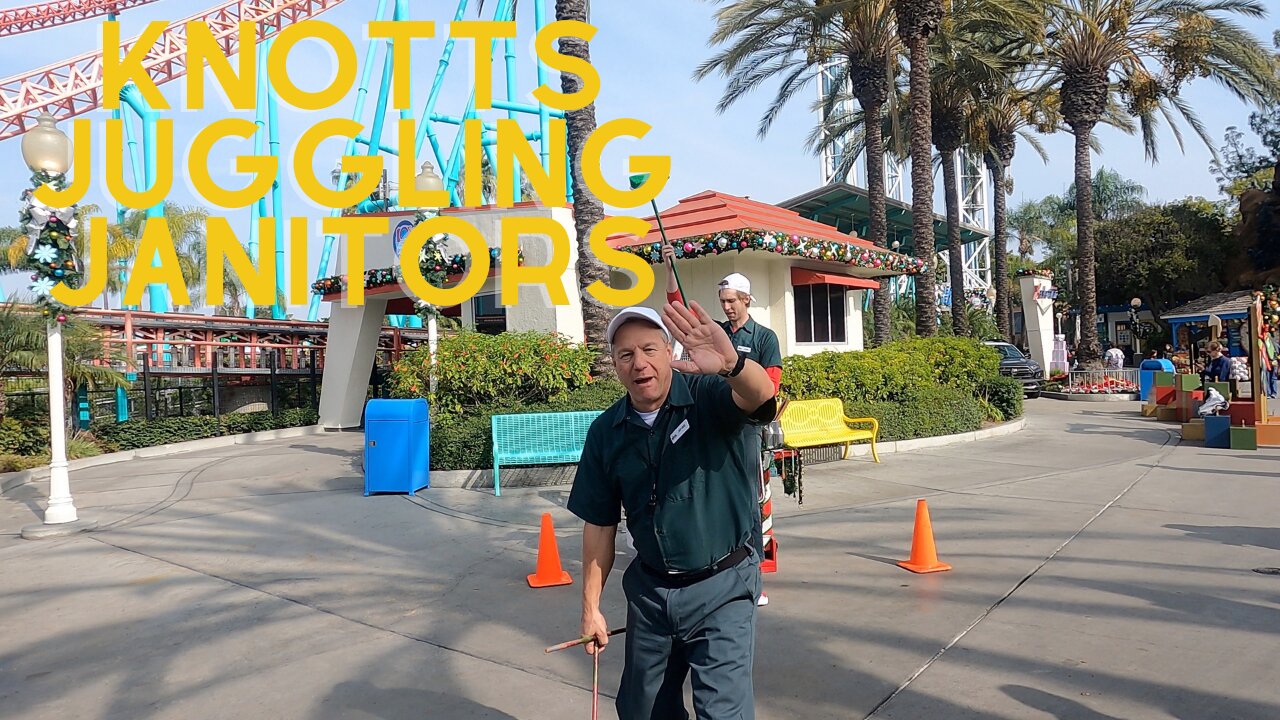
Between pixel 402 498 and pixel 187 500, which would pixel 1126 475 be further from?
pixel 187 500

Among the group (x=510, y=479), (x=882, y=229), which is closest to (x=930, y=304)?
(x=882, y=229)

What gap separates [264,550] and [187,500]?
3.49 meters

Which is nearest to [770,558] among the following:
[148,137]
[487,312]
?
[487,312]

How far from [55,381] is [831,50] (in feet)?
56.9

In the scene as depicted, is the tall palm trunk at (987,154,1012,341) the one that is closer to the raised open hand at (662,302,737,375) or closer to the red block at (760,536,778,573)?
the red block at (760,536,778,573)

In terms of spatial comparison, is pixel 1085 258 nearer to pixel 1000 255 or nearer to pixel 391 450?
pixel 1000 255

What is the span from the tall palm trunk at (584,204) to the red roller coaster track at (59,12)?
42508mm

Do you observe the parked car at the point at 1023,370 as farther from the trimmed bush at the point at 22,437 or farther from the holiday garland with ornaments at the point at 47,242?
the trimmed bush at the point at 22,437

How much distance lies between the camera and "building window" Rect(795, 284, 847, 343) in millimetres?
15266

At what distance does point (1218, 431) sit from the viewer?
11.3 meters

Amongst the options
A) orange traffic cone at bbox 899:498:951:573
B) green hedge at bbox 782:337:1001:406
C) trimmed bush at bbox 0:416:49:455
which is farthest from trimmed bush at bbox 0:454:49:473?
orange traffic cone at bbox 899:498:951:573

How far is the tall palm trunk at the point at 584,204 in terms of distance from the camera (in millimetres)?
11188

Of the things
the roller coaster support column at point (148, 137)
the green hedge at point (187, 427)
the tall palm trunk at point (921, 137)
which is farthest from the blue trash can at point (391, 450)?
the roller coaster support column at point (148, 137)

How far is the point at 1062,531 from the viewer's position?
20.9 ft
